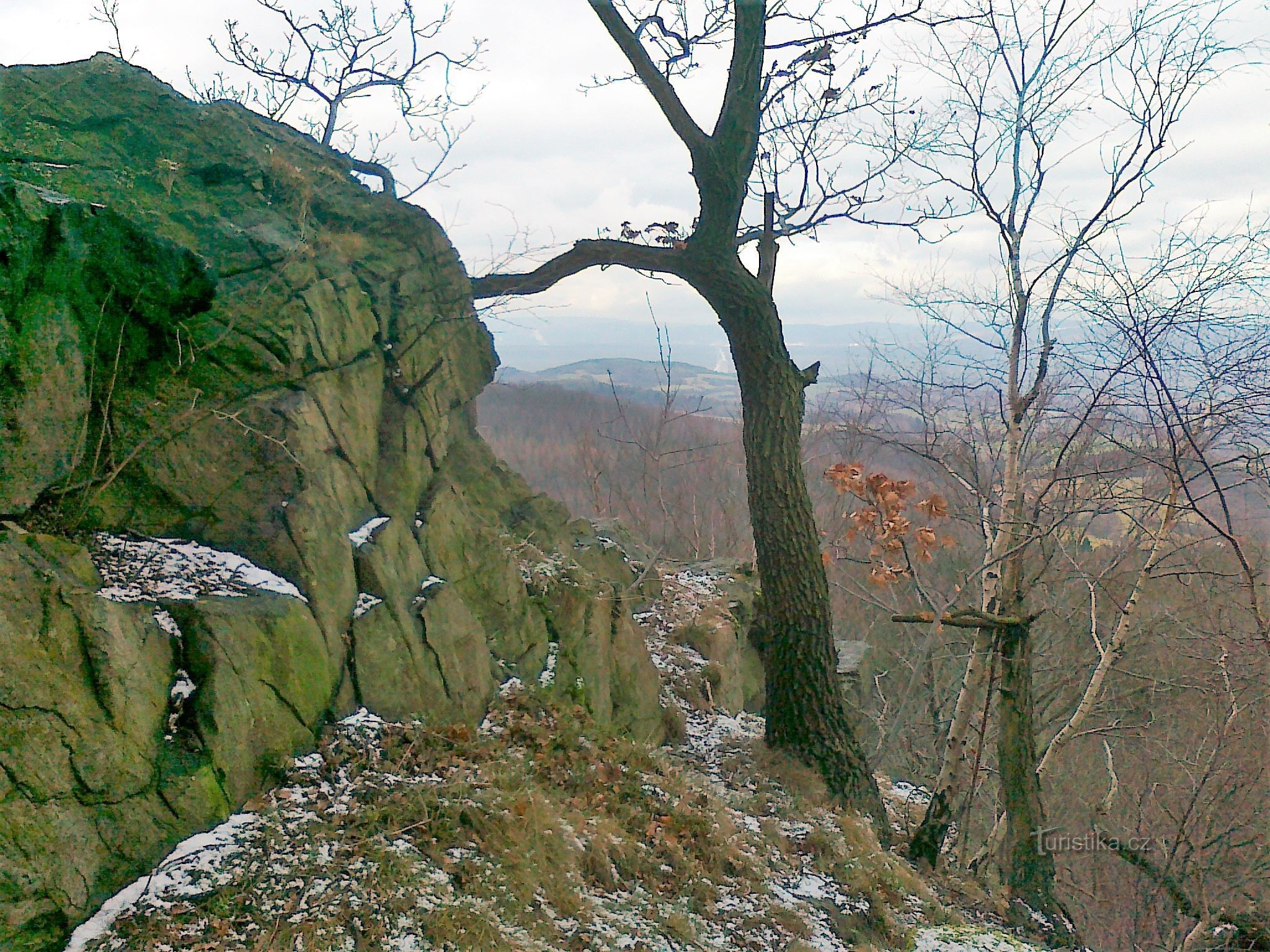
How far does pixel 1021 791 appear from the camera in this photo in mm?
6379

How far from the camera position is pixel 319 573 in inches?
166

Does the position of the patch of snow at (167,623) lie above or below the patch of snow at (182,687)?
above

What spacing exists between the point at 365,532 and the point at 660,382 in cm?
1232

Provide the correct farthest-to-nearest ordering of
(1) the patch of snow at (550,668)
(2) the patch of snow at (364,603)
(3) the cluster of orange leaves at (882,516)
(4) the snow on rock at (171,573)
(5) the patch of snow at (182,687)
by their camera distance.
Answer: (3) the cluster of orange leaves at (882,516) → (1) the patch of snow at (550,668) → (2) the patch of snow at (364,603) → (4) the snow on rock at (171,573) → (5) the patch of snow at (182,687)

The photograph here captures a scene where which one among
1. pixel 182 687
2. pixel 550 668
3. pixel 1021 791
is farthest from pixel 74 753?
pixel 1021 791

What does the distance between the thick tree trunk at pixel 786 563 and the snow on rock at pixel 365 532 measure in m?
3.05

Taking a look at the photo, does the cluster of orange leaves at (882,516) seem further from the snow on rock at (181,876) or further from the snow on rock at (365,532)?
the snow on rock at (181,876)

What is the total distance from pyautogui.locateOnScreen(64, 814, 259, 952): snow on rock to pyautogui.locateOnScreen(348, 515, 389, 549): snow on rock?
1.66m

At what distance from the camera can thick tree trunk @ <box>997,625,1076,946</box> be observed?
6.21m

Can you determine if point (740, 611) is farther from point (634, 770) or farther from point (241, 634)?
point (241, 634)

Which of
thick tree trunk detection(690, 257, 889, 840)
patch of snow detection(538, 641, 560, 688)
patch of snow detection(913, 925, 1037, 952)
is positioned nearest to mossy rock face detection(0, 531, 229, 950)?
patch of snow detection(538, 641, 560, 688)

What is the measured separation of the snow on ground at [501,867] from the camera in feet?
9.93

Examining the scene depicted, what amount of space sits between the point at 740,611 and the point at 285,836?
6616mm

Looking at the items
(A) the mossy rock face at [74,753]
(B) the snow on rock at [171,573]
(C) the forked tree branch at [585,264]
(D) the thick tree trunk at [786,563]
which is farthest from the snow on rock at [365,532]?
(D) the thick tree trunk at [786,563]
